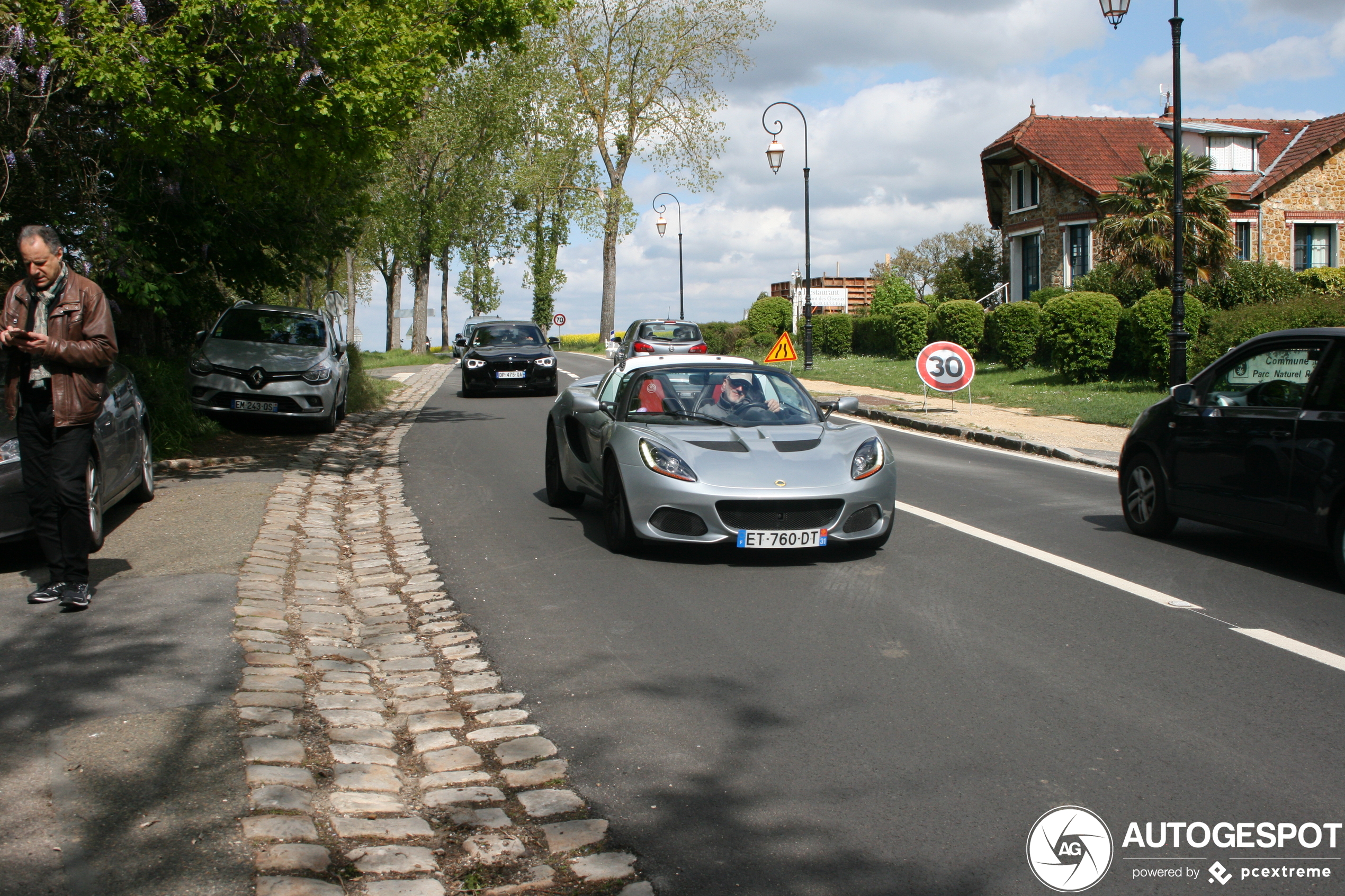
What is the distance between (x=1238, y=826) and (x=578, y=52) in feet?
179

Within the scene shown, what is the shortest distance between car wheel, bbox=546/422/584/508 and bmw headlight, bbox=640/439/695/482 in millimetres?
2172

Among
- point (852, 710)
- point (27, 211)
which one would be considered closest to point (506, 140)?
point (27, 211)

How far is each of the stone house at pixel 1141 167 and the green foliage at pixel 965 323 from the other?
1039 cm

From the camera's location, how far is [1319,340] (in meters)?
7.29

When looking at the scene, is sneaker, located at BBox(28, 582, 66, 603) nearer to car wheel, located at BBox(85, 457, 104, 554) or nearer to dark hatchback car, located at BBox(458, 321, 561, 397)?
car wheel, located at BBox(85, 457, 104, 554)

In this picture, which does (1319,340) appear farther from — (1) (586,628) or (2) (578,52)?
(2) (578,52)

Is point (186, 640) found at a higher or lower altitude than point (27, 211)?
lower

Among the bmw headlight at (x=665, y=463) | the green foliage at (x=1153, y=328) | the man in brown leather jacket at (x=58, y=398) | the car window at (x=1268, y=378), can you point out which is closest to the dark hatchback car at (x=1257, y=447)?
the car window at (x=1268, y=378)

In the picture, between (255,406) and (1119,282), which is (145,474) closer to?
(255,406)

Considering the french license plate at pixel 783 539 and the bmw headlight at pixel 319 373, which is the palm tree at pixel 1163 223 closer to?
the bmw headlight at pixel 319 373

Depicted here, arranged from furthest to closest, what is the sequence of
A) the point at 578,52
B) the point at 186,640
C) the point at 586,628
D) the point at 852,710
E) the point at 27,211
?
the point at 578,52 < the point at 27,211 < the point at 586,628 < the point at 186,640 < the point at 852,710

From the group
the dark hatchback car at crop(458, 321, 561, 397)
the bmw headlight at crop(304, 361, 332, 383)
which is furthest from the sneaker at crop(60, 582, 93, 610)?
the dark hatchback car at crop(458, 321, 561, 397)

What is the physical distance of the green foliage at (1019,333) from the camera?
93.8ft

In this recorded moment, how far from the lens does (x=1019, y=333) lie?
28.7 m
